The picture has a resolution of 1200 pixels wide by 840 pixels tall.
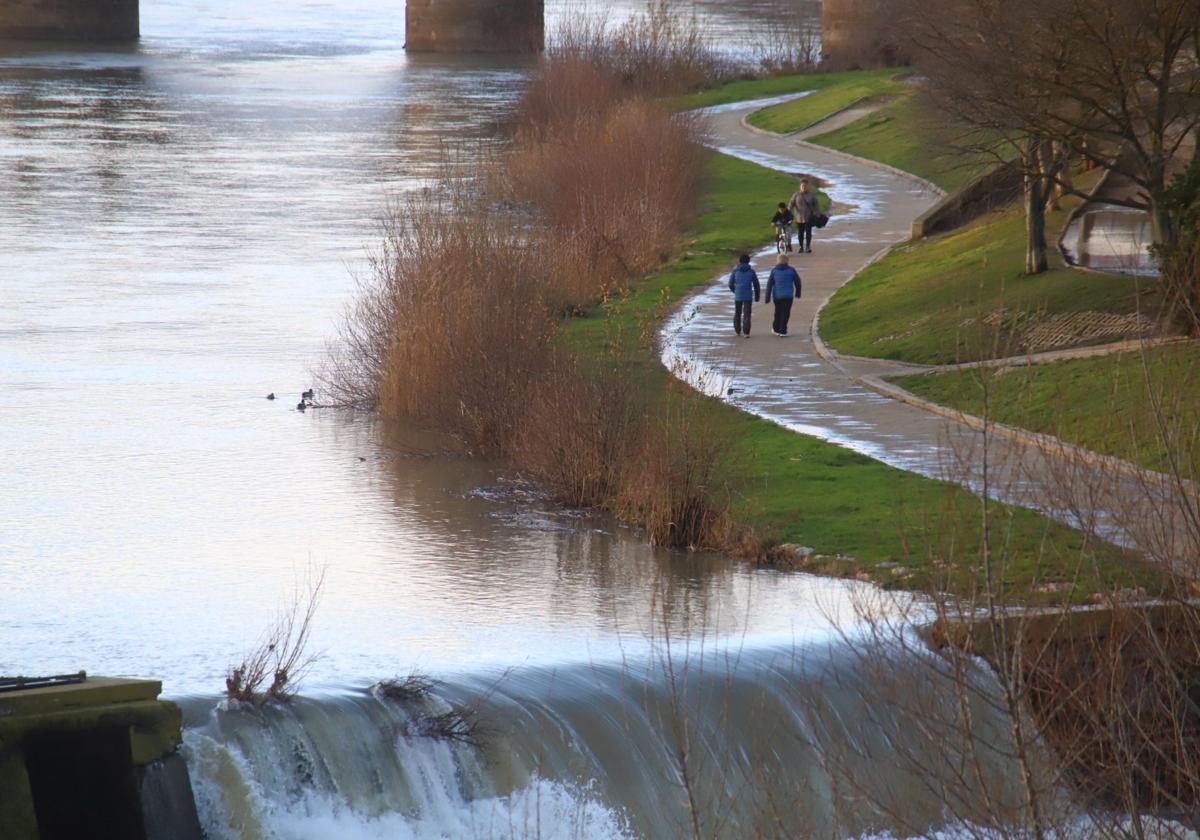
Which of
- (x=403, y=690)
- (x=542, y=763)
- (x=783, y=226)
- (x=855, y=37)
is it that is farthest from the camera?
(x=855, y=37)

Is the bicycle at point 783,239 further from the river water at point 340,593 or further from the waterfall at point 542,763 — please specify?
the waterfall at point 542,763

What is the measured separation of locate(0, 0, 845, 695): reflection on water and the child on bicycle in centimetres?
832

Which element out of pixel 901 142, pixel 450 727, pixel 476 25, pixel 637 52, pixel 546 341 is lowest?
pixel 450 727

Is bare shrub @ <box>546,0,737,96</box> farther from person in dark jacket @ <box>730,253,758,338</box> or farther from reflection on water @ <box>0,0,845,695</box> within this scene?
person in dark jacket @ <box>730,253,758,338</box>

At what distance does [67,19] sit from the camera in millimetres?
88625

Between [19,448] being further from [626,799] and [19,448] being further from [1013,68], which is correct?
[1013,68]

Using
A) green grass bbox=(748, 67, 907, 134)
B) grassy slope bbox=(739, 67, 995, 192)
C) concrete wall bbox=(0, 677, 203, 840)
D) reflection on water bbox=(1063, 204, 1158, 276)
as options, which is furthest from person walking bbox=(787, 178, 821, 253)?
green grass bbox=(748, 67, 907, 134)

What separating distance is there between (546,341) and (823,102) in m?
40.0

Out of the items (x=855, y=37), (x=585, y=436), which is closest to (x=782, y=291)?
(x=585, y=436)

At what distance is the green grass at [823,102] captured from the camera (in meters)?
58.4

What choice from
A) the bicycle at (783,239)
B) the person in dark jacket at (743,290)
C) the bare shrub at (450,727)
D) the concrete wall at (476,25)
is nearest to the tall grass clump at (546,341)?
the person in dark jacket at (743,290)

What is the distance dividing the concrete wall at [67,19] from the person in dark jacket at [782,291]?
7148cm

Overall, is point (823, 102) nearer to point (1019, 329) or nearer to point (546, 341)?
point (1019, 329)

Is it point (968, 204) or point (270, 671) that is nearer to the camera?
point (270, 671)
